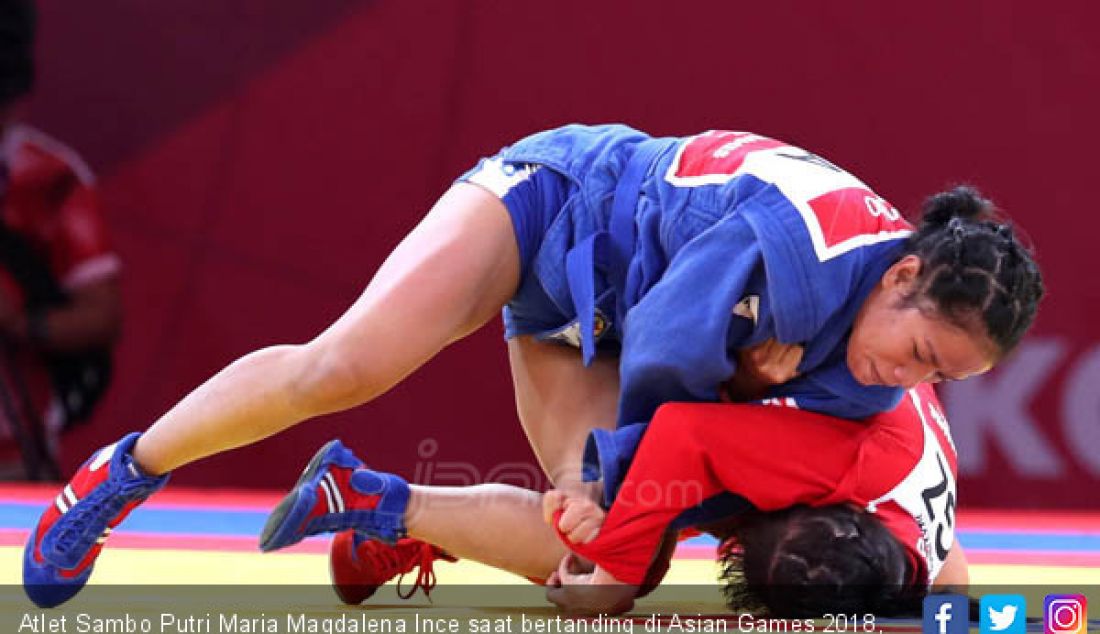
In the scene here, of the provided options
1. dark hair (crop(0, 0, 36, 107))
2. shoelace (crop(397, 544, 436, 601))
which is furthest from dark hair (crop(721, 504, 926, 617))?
dark hair (crop(0, 0, 36, 107))

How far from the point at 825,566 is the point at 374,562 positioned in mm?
838

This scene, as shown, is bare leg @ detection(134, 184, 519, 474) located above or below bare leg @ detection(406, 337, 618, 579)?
above

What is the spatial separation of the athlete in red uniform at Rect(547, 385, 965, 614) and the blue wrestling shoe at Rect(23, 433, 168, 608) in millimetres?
786

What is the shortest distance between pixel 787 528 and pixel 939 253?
1.68 ft

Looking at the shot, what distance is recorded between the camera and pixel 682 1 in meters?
5.41

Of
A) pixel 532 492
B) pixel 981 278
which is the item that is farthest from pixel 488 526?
pixel 981 278

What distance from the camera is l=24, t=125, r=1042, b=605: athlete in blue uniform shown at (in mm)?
2463

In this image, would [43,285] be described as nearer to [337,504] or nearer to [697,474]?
[337,504]

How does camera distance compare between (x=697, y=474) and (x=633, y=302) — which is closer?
(x=697, y=474)

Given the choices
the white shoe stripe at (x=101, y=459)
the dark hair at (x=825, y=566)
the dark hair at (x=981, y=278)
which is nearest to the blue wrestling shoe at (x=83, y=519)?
the white shoe stripe at (x=101, y=459)

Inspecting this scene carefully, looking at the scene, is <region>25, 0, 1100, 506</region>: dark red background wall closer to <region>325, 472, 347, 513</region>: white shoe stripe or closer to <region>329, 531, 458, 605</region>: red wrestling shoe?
<region>329, 531, 458, 605</region>: red wrestling shoe

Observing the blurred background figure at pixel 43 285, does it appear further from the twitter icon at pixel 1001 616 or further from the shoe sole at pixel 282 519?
the twitter icon at pixel 1001 616

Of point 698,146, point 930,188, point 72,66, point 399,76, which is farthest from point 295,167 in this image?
point 698,146

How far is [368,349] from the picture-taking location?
2590 millimetres
